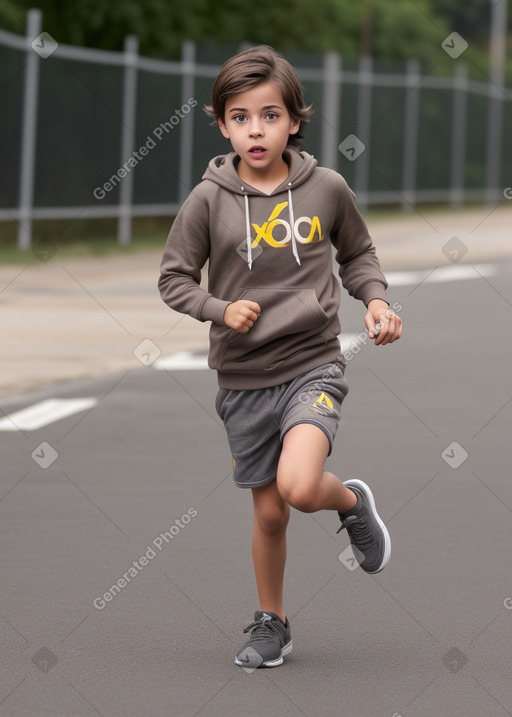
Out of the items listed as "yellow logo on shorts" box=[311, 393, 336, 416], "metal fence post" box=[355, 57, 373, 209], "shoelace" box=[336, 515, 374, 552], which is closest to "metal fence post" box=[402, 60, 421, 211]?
"metal fence post" box=[355, 57, 373, 209]

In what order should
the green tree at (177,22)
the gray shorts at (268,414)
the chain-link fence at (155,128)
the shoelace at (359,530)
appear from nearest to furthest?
the gray shorts at (268,414), the shoelace at (359,530), the chain-link fence at (155,128), the green tree at (177,22)

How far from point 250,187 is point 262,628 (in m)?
1.28

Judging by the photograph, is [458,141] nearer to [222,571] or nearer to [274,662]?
[222,571]

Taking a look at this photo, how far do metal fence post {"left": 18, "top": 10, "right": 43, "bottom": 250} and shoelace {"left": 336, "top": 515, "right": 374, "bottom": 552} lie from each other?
14.5 m

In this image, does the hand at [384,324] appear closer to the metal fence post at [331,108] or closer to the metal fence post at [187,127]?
the metal fence post at [187,127]

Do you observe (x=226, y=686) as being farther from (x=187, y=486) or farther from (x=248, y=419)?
(x=187, y=486)

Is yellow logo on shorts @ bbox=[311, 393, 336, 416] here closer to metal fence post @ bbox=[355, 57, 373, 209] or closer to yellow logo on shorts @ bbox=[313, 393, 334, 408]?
yellow logo on shorts @ bbox=[313, 393, 334, 408]

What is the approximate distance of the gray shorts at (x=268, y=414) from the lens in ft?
16.9

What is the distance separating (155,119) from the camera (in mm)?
22797

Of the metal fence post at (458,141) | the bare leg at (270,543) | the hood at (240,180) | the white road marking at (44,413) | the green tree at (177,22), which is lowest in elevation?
the white road marking at (44,413)

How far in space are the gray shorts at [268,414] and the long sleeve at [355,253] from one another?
0.28 m

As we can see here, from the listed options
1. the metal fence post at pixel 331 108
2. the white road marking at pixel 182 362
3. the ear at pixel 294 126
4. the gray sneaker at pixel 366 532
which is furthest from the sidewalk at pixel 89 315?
the ear at pixel 294 126

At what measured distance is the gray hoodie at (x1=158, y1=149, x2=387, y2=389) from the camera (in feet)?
16.8

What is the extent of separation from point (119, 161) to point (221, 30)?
864 centimetres
